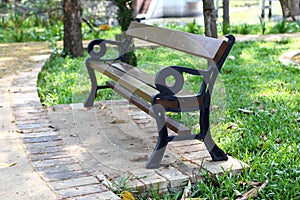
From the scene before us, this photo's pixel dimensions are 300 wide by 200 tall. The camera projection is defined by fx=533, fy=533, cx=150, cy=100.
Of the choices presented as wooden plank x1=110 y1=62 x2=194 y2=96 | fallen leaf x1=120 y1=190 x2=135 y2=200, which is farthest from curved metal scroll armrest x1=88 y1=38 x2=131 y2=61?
fallen leaf x1=120 y1=190 x2=135 y2=200

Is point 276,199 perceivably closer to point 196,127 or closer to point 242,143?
point 242,143

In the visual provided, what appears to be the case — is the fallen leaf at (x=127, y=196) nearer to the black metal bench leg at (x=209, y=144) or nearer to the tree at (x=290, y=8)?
the black metal bench leg at (x=209, y=144)

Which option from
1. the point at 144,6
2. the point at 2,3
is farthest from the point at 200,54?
the point at 144,6

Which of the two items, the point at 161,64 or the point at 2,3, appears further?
the point at 2,3

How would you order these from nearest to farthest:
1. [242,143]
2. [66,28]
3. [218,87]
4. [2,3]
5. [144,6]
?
[242,143]
[218,87]
[66,28]
[2,3]
[144,6]

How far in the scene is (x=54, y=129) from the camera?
5152 millimetres

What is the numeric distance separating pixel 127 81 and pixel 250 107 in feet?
5.35

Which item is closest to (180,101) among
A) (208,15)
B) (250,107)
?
(250,107)

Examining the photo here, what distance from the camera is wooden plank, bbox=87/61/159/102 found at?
14.3ft

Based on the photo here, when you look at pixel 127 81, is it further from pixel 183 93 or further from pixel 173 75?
pixel 173 75

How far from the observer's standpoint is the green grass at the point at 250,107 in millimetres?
3818

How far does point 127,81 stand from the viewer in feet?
16.0

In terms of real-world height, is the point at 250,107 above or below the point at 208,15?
below

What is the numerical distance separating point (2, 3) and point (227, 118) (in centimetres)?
1381
